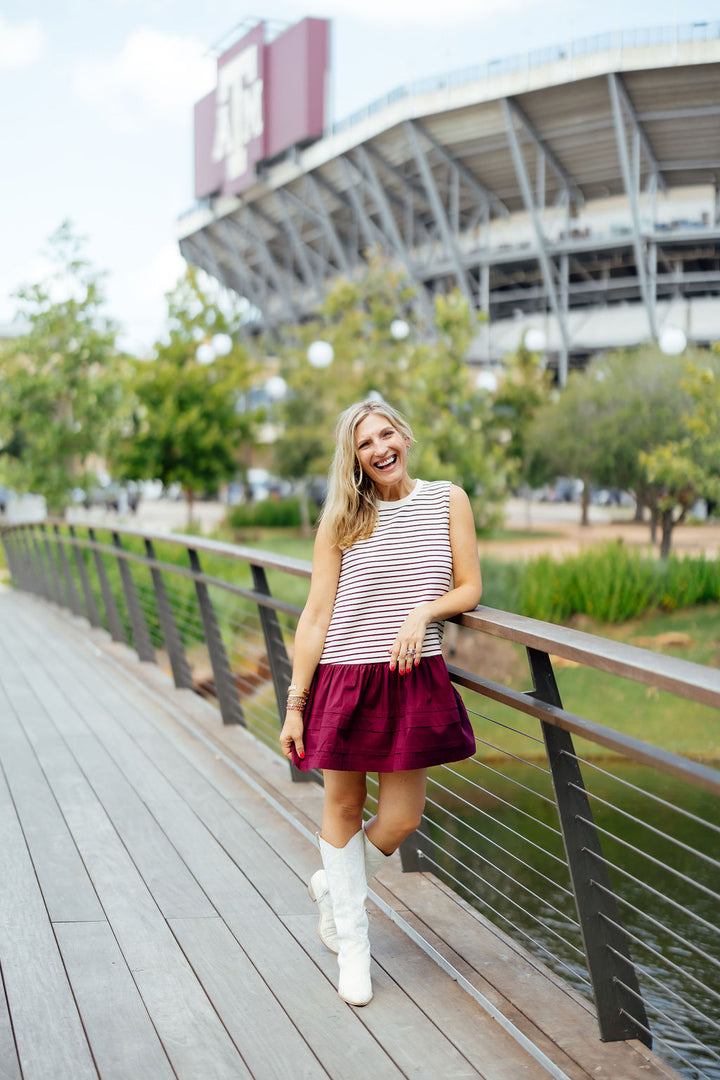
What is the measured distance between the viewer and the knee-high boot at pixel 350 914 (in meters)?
2.98

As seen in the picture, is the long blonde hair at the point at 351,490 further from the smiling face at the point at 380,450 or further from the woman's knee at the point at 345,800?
the woman's knee at the point at 345,800

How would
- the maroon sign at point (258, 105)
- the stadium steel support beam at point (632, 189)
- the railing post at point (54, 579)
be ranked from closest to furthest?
the railing post at point (54, 579), the stadium steel support beam at point (632, 189), the maroon sign at point (258, 105)

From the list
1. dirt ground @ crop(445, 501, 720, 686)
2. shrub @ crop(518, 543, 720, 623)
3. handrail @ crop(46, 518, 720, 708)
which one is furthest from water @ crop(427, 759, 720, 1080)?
shrub @ crop(518, 543, 720, 623)

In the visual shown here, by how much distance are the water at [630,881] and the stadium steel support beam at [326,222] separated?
117ft

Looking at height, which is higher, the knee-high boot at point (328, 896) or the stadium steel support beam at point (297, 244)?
the stadium steel support beam at point (297, 244)

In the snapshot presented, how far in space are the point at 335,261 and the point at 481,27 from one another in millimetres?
19709

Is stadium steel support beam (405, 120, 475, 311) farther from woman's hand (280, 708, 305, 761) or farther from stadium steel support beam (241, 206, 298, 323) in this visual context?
woman's hand (280, 708, 305, 761)

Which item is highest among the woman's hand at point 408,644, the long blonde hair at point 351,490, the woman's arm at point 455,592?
the long blonde hair at point 351,490

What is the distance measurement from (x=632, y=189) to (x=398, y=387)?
10.7m

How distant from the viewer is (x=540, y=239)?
34719mm

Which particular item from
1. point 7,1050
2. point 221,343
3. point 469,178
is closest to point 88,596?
point 7,1050

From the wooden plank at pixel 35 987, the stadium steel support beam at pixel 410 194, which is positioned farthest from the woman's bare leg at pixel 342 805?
the stadium steel support beam at pixel 410 194

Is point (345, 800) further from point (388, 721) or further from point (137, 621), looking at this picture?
point (137, 621)

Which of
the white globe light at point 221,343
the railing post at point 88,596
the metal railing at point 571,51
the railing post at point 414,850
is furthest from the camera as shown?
the metal railing at point 571,51
